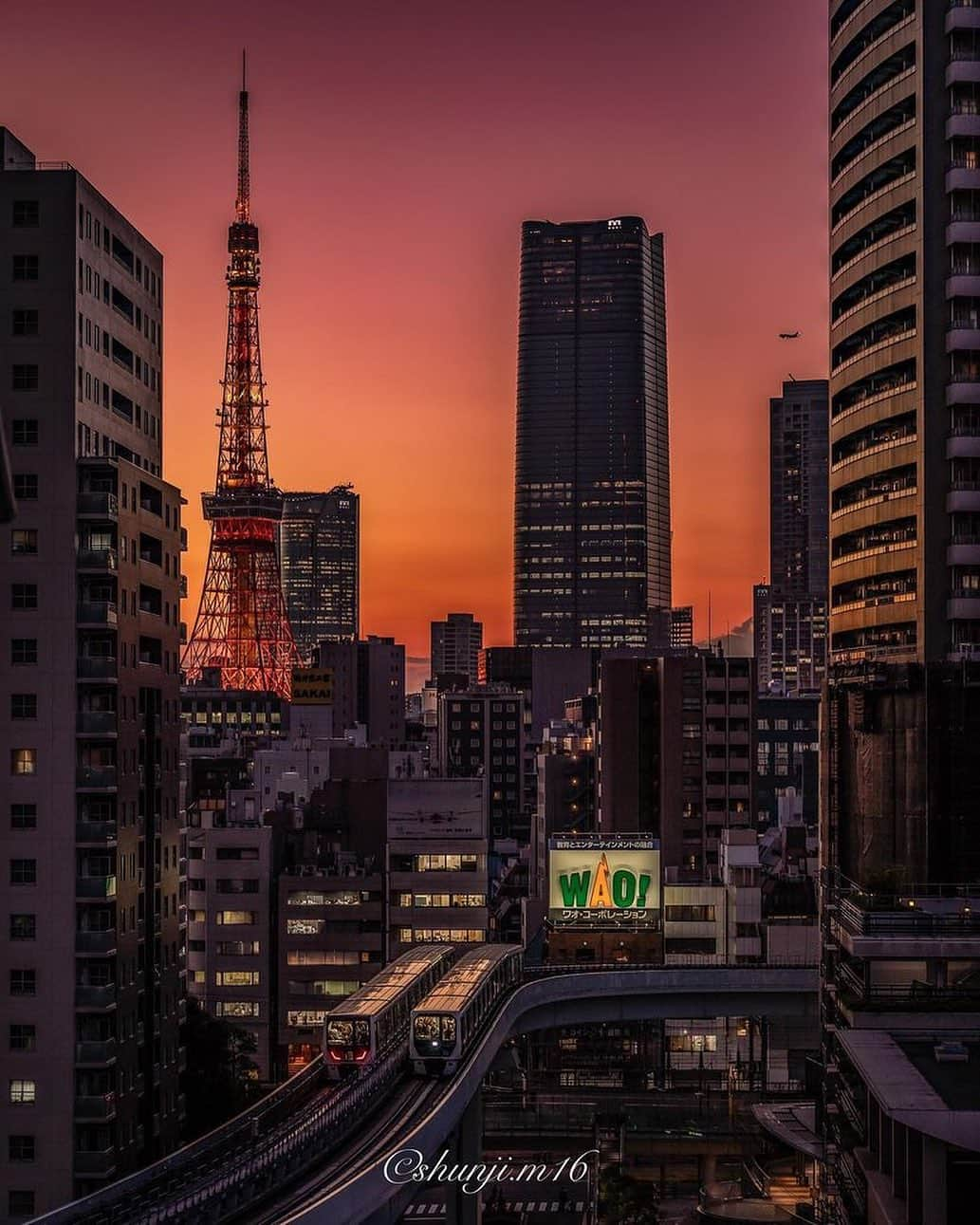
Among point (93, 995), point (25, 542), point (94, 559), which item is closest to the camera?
point (93, 995)

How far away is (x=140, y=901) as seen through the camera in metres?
58.8

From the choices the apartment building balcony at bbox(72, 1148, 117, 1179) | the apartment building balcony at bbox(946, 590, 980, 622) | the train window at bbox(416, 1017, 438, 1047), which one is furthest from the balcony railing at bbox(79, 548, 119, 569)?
the apartment building balcony at bbox(946, 590, 980, 622)

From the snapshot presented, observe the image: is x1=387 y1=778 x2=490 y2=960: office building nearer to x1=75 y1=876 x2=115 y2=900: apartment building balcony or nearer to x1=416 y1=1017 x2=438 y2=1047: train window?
x1=416 y1=1017 x2=438 y2=1047: train window

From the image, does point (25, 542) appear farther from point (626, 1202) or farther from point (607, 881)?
point (607, 881)

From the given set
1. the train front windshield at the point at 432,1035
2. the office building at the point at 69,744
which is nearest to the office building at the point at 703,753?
the office building at the point at 69,744

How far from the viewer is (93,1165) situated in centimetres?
5306

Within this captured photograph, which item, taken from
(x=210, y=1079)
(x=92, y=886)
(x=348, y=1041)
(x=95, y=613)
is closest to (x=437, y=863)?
(x=210, y=1079)

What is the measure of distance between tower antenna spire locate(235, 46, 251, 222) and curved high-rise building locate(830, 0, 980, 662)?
118 m

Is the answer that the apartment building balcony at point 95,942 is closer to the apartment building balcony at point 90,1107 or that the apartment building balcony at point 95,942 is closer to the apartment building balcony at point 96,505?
the apartment building balcony at point 90,1107

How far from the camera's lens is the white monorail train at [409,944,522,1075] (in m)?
53.3

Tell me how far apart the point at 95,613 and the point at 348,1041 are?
15.6 m

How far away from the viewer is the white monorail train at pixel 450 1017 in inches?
2099

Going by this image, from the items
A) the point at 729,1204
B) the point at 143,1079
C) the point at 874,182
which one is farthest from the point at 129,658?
the point at 874,182

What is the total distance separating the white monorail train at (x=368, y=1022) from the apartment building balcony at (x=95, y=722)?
11427 millimetres
